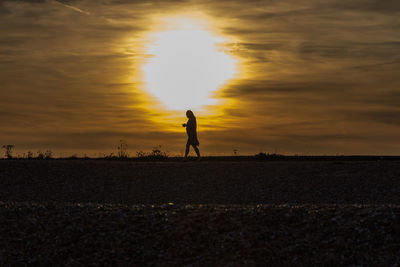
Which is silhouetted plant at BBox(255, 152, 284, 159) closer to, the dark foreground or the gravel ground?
the gravel ground

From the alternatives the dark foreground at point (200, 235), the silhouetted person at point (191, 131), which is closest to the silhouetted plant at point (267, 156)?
the silhouetted person at point (191, 131)

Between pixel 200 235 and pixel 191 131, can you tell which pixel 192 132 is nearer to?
pixel 191 131

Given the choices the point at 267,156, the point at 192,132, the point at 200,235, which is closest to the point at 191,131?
the point at 192,132

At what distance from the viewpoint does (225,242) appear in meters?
11.8

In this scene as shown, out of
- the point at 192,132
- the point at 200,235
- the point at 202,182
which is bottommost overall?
the point at 200,235

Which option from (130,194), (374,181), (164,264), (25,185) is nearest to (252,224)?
(164,264)

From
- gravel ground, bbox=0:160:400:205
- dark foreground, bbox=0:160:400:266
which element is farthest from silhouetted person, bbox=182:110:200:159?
dark foreground, bbox=0:160:400:266

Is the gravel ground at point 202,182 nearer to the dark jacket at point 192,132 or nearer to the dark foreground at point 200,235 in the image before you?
the dark jacket at point 192,132

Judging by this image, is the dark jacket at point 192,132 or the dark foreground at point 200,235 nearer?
the dark foreground at point 200,235

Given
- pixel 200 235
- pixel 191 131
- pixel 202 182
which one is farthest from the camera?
pixel 191 131

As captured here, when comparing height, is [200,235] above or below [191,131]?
below

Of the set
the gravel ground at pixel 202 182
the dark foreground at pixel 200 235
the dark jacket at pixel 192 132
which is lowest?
the dark foreground at pixel 200 235

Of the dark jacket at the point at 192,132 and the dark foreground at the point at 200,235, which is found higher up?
the dark jacket at the point at 192,132

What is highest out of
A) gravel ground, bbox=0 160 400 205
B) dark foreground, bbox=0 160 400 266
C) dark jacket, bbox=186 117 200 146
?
dark jacket, bbox=186 117 200 146
